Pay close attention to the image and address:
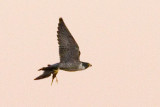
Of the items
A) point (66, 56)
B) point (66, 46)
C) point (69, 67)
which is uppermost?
point (66, 46)

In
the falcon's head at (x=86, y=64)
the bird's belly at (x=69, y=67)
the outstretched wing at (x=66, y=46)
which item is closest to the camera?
the outstretched wing at (x=66, y=46)

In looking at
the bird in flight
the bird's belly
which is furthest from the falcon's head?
the bird's belly

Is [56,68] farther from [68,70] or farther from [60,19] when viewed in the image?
[60,19]

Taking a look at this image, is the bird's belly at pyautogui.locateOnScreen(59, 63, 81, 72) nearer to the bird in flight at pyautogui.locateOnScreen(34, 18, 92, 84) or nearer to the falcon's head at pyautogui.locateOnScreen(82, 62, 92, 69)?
the bird in flight at pyautogui.locateOnScreen(34, 18, 92, 84)

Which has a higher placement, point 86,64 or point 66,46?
point 66,46

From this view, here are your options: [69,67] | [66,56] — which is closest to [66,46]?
[66,56]

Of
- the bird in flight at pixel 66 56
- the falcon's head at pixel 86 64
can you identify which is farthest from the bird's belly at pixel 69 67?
the falcon's head at pixel 86 64

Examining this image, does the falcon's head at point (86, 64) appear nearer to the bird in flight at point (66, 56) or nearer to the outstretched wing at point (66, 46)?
A: the bird in flight at point (66, 56)

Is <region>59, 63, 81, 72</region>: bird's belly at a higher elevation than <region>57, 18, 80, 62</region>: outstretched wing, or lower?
lower

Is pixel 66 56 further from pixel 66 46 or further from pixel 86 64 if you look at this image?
pixel 86 64
